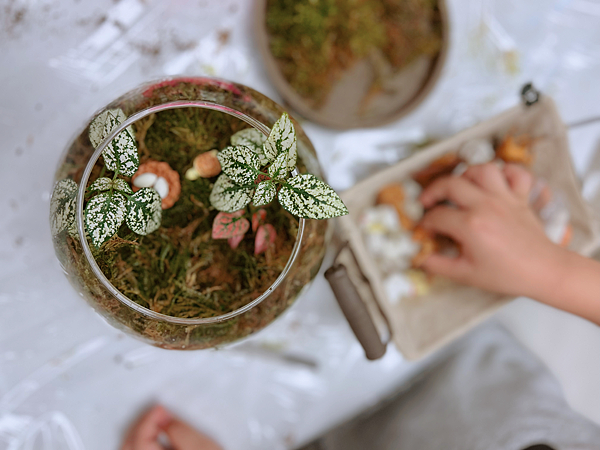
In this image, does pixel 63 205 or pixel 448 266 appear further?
pixel 448 266

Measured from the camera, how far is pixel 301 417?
2.44 feet

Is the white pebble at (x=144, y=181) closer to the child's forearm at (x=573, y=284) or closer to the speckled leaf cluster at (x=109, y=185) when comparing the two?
the speckled leaf cluster at (x=109, y=185)

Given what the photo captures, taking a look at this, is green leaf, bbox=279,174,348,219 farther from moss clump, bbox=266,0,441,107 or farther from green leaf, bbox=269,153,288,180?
moss clump, bbox=266,0,441,107

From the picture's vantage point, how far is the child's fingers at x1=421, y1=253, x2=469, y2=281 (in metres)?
0.67

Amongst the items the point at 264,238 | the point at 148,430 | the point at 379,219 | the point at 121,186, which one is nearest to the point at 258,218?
the point at 264,238

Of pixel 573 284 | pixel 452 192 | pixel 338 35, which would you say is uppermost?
pixel 338 35

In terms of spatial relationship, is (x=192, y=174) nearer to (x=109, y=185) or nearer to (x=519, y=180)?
(x=109, y=185)

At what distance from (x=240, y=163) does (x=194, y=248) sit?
120 millimetres

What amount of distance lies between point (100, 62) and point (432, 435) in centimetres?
82

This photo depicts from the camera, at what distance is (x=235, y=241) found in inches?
16.3

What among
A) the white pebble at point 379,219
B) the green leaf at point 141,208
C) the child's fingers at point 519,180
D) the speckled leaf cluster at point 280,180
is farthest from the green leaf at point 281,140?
the child's fingers at point 519,180

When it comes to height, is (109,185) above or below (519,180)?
above

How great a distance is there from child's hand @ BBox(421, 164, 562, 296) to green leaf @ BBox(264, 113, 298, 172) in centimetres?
40

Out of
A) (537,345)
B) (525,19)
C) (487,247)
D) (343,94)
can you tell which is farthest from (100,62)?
(537,345)
